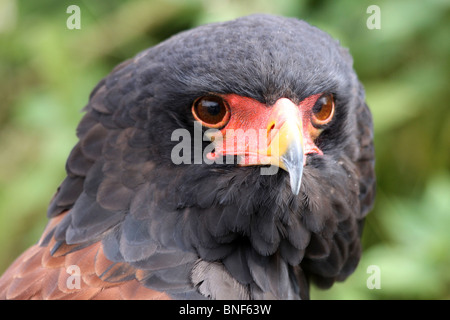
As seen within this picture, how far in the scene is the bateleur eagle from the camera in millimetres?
2561

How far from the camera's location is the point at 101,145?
279 centimetres

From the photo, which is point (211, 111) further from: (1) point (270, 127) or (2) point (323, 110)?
(2) point (323, 110)

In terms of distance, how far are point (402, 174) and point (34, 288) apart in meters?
3.05

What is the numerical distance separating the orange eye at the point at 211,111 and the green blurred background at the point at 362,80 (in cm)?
137

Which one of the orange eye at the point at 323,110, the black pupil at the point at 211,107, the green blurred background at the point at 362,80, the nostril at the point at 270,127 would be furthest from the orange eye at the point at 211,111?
the green blurred background at the point at 362,80

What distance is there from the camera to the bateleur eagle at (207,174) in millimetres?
2561

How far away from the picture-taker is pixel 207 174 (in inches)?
103

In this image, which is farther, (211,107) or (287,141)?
(211,107)

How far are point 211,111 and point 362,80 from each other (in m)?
2.30

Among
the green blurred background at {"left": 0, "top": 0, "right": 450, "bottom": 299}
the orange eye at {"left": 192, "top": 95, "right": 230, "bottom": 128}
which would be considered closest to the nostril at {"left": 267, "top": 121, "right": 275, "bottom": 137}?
the orange eye at {"left": 192, "top": 95, "right": 230, "bottom": 128}

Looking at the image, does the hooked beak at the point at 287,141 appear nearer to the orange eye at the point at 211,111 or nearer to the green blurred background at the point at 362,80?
the orange eye at the point at 211,111

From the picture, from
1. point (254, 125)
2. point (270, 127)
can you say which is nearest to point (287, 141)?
point (270, 127)

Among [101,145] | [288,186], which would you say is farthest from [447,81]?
[101,145]
